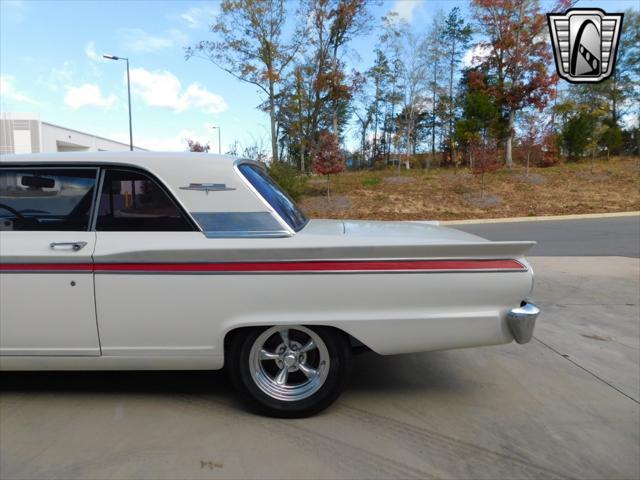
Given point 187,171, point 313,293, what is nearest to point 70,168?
point 187,171

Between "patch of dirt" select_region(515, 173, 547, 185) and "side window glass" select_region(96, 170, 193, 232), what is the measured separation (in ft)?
77.2

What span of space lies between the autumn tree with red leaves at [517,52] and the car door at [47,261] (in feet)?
94.7

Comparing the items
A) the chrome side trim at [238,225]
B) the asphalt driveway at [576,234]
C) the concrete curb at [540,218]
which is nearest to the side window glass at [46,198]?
the chrome side trim at [238,225]

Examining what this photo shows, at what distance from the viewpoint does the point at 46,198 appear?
3.11 m

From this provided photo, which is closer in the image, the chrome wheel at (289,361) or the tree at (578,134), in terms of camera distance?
the chrome wheel at (289,361)

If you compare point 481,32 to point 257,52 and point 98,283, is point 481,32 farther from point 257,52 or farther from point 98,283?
point 98,283

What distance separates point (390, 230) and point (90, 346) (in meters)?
2.13

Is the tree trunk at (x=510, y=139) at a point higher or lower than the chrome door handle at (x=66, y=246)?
higher

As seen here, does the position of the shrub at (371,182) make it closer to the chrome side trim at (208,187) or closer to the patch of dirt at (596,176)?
the patch of dirt at (596,176)

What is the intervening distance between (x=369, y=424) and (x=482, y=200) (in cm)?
1913

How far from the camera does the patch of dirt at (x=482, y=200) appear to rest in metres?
20.3

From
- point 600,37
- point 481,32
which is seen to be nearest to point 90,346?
point 600,37

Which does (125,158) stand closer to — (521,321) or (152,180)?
(152,180)

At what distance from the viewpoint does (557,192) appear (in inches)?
867
